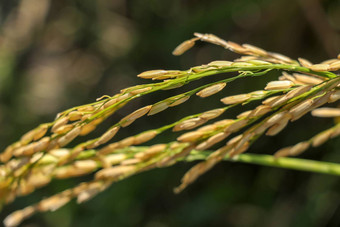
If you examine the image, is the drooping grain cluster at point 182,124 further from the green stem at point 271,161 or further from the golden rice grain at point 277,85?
the green stem at point 271,161

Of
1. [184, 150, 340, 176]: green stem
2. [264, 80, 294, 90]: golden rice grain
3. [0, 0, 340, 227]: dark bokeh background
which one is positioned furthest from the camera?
[0, 0, 340, 227]: dark bokeh background

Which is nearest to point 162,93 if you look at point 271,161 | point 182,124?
point 271,161

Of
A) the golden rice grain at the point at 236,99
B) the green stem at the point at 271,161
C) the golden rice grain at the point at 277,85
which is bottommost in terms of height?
the green stem at the point at 271,161

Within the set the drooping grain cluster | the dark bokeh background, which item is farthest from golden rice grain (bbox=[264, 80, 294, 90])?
the dark bokeh background

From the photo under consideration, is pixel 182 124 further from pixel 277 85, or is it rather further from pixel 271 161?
pixel 271 161

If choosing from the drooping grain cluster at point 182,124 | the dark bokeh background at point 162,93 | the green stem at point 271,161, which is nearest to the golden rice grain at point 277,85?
the drooping grain cluster at point 182,124

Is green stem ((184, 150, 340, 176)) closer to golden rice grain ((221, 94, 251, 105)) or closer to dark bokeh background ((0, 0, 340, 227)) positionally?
golden rice grain ((221, 94, 251, 105))
